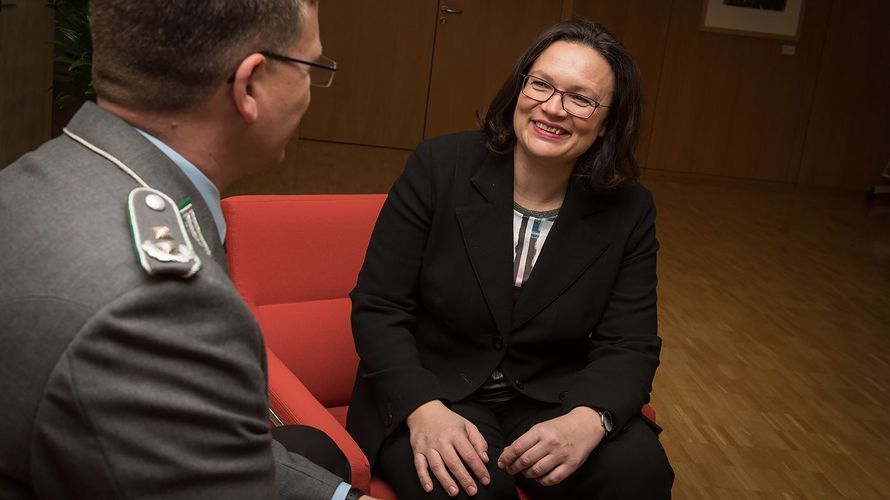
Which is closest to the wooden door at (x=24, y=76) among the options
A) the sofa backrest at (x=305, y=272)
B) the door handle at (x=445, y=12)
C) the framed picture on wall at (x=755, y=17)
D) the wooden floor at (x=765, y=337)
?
the wooden floor at (x=765, y=337)

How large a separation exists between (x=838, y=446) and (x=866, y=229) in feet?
14.8

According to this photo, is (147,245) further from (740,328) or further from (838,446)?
(740,328)

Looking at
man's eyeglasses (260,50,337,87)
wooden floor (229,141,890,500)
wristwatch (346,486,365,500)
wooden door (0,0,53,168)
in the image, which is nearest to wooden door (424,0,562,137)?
wooden floor (229,141,890,500)

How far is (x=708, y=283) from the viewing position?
5516 mm

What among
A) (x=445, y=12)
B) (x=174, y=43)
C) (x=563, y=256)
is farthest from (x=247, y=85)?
(x=445, y=12)

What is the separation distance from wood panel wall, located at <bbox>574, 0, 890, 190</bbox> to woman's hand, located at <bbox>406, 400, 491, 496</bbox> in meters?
7.17

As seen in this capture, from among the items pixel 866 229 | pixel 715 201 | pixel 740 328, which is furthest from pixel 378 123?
pixel 740 328

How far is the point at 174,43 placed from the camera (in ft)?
3.27

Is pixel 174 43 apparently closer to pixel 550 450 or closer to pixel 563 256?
pixel 550 450

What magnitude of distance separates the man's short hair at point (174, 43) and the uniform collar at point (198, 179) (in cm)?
4

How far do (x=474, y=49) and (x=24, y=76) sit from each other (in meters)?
4.45

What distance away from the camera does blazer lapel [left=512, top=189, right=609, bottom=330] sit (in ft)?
6.92

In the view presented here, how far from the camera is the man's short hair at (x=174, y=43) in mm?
982

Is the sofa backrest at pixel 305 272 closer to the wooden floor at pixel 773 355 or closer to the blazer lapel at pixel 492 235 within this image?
the blazer lapel at pixel 492 235
